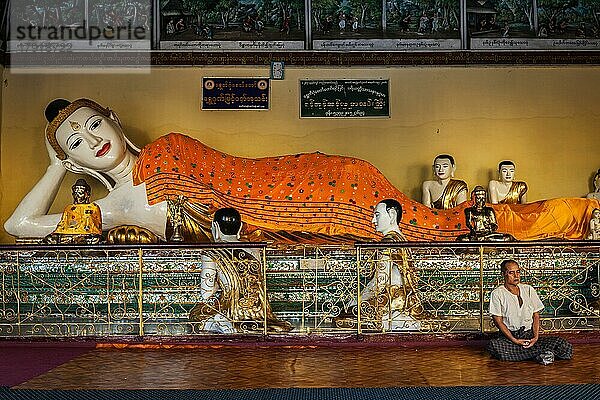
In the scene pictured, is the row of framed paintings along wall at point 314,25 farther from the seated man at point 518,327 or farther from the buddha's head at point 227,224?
the seated man at point 518,327

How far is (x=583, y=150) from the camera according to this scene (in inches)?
340

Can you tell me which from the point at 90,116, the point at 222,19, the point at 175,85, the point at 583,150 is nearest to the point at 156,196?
the point at 90,116

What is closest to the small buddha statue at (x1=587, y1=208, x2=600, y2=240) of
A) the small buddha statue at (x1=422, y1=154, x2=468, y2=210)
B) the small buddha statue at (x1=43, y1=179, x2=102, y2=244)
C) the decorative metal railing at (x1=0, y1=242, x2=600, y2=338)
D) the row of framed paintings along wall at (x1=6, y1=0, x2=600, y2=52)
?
the decorative metal railing at (x1=0, y1=242, x2=600, y2=338)

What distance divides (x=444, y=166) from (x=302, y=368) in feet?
12.6

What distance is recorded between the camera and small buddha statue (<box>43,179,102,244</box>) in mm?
6582

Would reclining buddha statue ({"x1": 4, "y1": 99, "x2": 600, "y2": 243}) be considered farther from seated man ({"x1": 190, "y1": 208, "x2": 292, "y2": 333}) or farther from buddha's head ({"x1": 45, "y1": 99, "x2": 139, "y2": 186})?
seated man ({"x1": 190, "y1": 208, "x2": 292, "y2": 333})

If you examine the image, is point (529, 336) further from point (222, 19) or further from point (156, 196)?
point (222, 19)

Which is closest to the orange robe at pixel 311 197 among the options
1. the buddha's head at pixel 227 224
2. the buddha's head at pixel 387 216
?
the buddha's head at pixel 387 216

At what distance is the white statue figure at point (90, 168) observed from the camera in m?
7.36

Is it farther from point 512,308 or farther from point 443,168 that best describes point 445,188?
point 512,308

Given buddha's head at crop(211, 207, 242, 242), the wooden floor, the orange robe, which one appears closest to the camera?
the wooden floor

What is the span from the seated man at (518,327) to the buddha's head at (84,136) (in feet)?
12.4

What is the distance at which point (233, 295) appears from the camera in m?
5.93

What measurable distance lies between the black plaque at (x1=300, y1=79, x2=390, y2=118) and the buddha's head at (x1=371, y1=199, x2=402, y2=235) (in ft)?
8.09
